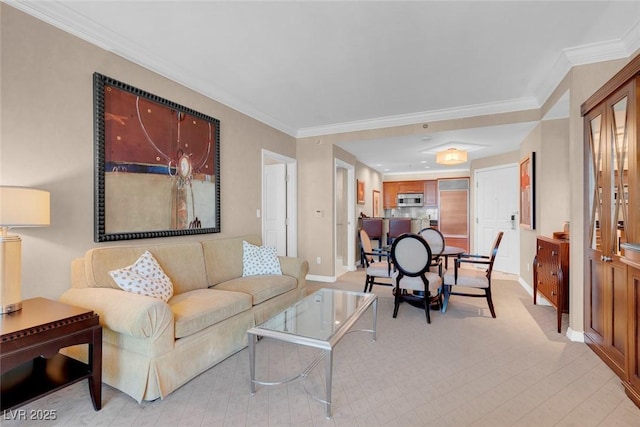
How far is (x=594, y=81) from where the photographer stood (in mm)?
2559

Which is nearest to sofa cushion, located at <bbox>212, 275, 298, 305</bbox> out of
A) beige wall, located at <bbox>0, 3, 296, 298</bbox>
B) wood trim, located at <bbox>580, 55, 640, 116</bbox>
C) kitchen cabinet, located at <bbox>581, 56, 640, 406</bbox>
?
beige wall, located at <bbox>0, 3, 296, 298</bbox>

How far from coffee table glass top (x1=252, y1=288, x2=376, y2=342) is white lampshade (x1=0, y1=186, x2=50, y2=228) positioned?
1.46 meters

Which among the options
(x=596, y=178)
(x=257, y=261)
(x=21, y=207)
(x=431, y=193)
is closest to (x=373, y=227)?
(x=431, y=193)

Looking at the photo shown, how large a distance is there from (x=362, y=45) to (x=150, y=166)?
2187mm

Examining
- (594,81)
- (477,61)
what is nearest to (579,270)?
(594,81)

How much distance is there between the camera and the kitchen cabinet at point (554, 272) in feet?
9.11

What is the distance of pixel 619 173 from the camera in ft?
6.81

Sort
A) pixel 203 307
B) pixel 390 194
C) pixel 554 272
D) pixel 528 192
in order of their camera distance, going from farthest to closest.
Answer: pixel 390 194
pixel 528 192
pixel 554 272
pixel 203 307

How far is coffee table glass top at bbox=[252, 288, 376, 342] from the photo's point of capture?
1860 millimetres

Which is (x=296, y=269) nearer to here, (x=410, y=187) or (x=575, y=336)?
(x=575, y=336)

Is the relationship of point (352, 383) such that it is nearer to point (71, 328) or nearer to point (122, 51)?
point (71, 328)

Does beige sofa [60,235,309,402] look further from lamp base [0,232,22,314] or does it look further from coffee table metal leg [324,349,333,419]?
coffee table metal leg [324,349,333,419]

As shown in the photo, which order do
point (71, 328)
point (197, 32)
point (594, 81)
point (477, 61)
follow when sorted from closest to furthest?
1. point (71, 328)
2. point (197, 32)
3. point (594, 81)
4. point (477, 61)

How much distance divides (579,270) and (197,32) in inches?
152
